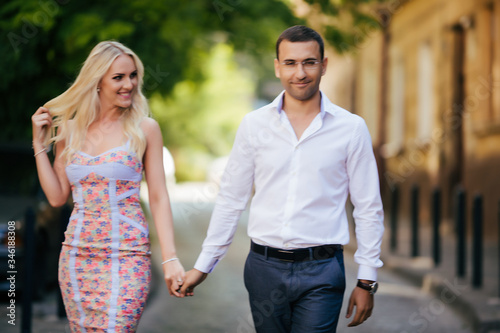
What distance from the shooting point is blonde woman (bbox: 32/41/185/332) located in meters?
3.70

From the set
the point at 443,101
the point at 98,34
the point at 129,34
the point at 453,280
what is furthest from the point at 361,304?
the point at 443,101

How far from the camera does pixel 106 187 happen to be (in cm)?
376

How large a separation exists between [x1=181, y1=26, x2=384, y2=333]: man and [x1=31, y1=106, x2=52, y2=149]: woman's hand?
91cm

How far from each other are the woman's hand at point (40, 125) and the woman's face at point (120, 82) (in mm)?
286

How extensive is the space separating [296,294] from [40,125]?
138cm

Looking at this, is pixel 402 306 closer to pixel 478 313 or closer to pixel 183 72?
pixel 478 313

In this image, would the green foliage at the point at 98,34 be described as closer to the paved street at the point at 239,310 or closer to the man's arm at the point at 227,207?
the paved street at the point at 239,310

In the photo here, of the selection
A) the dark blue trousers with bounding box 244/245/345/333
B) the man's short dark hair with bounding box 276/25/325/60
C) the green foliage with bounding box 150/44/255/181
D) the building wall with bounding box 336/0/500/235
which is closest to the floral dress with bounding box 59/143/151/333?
the dark blue trousers with bounding box 244/245/345/333

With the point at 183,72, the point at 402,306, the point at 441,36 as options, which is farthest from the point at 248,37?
the point at 441,36

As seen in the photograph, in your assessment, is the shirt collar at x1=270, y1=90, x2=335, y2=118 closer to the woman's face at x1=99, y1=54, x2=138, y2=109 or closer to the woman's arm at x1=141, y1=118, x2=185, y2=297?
the woman's arm at x1=141, y1=118, x2=185, y2=297

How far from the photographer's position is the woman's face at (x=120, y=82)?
3.88m

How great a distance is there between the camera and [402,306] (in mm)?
8758

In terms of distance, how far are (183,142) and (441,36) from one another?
106ft

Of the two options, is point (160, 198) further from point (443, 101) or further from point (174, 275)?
point (443, 101)
